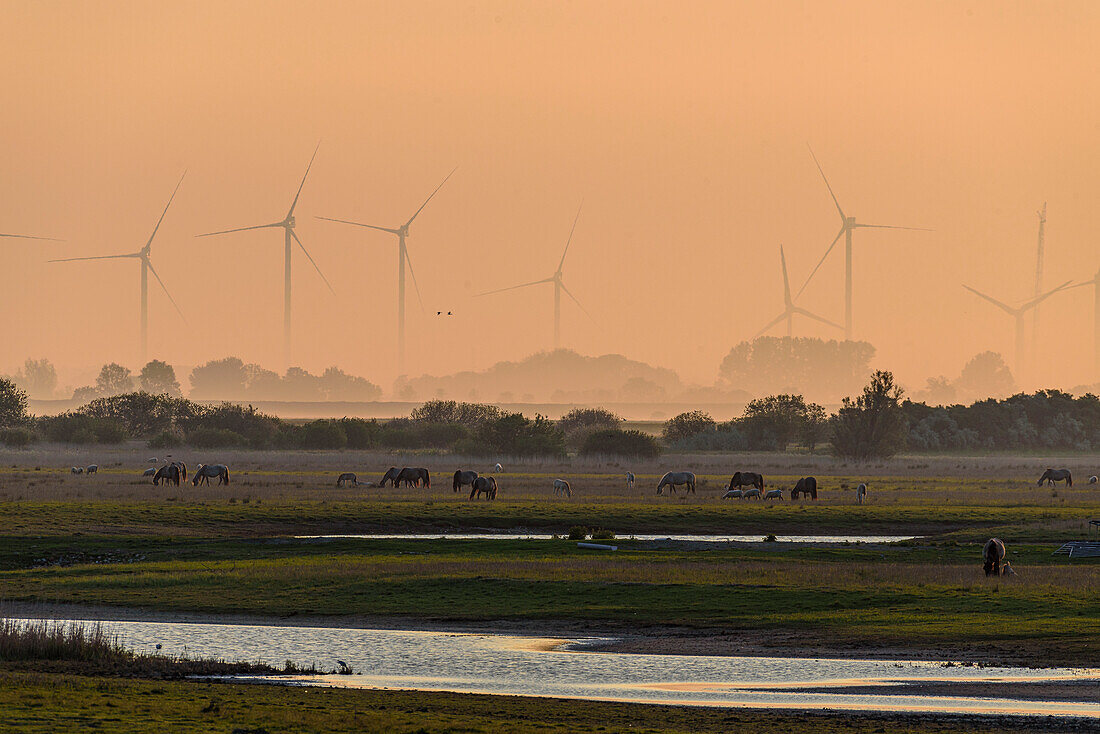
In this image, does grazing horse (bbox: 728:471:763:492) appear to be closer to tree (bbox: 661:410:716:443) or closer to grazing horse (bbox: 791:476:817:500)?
grazing horse (bbox: 791:476:817:500)

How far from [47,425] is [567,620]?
127m

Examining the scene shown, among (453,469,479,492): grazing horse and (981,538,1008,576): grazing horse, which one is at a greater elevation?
(453,469,479,492): grazing horse

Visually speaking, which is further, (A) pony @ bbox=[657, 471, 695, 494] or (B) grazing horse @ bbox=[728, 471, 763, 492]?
(B) grazing horse @ bbox=[728, 471, 763, 492]

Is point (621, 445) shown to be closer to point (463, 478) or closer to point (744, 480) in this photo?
point (744, 480)

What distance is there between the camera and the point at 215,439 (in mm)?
146125

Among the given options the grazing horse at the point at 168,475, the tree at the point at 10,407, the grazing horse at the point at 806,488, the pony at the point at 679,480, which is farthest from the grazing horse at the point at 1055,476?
the tree at the point at 10,407

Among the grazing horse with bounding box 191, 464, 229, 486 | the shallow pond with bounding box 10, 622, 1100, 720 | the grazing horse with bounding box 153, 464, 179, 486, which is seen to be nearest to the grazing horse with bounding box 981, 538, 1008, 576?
the shallow pond with bounding box 10, 622, 1100, 720

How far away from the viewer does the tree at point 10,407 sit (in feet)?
526

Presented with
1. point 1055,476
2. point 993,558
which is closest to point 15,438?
point 1055,476

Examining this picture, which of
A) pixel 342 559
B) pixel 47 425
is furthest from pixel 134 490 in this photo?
pixel 47 425

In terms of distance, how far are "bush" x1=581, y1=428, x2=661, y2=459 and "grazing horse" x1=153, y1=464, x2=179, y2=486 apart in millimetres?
57906

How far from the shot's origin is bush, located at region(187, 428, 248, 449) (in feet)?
475

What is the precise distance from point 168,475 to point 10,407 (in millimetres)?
90080

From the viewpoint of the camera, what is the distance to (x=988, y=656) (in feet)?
96.7
